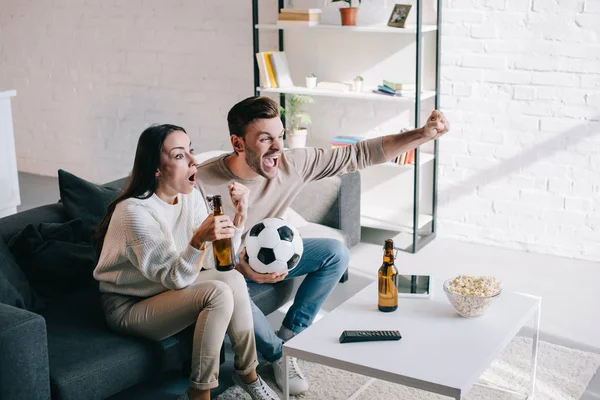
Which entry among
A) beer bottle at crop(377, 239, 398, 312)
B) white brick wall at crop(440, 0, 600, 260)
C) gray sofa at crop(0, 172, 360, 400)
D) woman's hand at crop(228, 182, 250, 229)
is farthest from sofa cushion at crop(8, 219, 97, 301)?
white brick wall at crop(440, 0, 600, 260)

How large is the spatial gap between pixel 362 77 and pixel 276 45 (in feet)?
1.94

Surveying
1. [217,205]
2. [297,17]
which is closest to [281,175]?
[217,205]

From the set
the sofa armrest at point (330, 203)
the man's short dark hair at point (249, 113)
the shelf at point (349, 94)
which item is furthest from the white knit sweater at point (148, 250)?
the shelf at point (349, 94)

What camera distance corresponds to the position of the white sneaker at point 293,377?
2.65 metres

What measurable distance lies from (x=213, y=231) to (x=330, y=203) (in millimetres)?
1320

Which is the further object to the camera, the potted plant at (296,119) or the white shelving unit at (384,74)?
the potted plant at (296,119)

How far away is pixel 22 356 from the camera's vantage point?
6.77ft

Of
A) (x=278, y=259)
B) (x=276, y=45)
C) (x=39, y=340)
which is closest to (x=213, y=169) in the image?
(x=278, y=259)

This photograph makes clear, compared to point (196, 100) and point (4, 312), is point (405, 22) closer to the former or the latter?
point (196, 100)

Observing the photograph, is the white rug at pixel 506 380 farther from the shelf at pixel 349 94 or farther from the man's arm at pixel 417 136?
the shelf at pixel 349 94

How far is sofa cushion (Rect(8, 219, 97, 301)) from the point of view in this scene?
2713 mm

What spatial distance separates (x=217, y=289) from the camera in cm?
241

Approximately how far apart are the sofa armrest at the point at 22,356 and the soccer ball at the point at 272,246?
28.8 inches

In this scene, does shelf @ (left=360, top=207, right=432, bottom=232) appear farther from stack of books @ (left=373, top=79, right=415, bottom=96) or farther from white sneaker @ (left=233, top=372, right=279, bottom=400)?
white sneaker @ (left=233, top=372, right=279, bottom=400)
